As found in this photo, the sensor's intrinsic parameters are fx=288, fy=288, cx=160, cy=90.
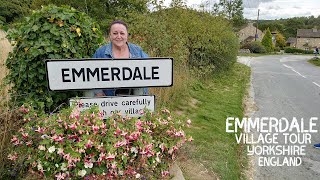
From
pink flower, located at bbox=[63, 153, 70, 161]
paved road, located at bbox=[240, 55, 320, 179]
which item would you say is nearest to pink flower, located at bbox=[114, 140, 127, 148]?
pink flower, located at bbox=[63, 153, 70, 161]

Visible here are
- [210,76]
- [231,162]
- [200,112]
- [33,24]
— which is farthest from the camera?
[210,76]

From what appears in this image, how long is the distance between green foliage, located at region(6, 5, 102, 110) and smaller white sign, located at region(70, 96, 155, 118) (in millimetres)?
489

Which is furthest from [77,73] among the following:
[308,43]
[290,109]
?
[308,43]

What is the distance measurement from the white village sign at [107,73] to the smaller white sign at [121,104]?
4.9 inches

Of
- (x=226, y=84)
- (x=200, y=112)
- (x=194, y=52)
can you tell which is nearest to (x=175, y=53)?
(x=200, y=112)

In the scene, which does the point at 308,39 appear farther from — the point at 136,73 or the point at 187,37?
the point at 136,73

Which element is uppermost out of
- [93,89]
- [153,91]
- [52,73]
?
[52,73]

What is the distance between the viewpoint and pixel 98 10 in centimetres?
2255

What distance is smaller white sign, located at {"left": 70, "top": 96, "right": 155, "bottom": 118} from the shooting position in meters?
2.79

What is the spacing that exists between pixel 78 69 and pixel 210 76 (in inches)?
397

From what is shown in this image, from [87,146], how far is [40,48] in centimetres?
132

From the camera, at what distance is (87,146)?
2234mm

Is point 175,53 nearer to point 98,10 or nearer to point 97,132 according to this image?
point 97,132

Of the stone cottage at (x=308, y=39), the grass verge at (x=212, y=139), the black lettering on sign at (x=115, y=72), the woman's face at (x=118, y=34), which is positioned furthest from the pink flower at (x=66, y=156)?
the stone cottage at (x=308, y=39)
